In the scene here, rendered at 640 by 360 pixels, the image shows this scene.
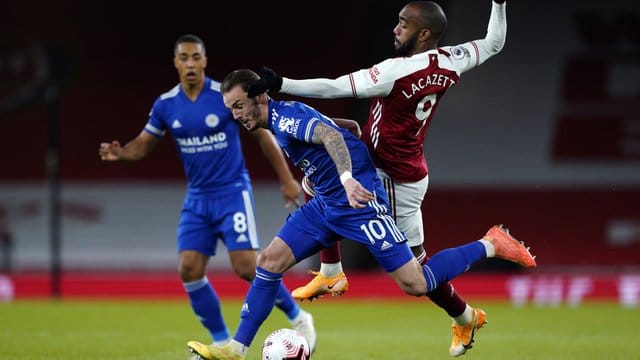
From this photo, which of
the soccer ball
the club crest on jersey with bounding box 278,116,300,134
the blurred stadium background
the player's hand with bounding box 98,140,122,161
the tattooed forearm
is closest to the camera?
the tattooed forearm

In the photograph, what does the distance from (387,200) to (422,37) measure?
1.09 meters

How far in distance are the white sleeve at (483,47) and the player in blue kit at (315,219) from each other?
0.86 meters

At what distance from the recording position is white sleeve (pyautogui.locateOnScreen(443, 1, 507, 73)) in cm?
704

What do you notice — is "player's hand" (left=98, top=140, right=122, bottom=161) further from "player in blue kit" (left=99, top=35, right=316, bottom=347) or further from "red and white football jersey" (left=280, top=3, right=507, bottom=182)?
"red and white football jersey" (left=280, top=3, right=507, bottom=182)

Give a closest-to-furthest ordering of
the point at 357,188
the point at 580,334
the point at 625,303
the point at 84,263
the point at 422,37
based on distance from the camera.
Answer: the point at 357,188
the point at 422,37
the point at 580,334
the point at 625,303
the point at 84,263

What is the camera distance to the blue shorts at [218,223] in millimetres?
8516

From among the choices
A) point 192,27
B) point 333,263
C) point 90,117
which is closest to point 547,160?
point 192,27

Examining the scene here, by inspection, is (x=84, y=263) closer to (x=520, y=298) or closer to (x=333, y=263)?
(x=520, y=298)

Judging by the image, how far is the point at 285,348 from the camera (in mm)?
6832

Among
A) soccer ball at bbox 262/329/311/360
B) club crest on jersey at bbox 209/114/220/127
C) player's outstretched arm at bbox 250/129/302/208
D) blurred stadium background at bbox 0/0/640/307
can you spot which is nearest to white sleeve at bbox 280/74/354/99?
soccer ball at bbox 262/329/311/360

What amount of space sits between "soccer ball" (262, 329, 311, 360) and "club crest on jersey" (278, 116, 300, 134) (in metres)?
1.34

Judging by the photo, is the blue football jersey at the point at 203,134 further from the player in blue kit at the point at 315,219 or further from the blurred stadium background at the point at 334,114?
the blurred stadium background at the point at 334,114

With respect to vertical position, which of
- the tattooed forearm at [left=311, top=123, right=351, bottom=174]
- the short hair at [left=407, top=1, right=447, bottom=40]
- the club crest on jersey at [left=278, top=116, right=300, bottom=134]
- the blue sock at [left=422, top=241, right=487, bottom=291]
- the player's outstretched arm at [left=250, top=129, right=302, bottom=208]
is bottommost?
the blue sock at [left=422, top=241, right=487, bottom=291]

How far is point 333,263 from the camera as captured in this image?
7.38 metres
